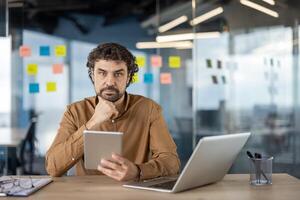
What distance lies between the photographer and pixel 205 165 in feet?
5.75

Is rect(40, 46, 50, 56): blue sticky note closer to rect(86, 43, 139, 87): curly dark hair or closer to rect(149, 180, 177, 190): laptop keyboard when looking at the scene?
rect(86, 43, 139, 87): curly dark hair

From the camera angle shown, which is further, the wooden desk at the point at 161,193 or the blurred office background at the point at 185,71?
the blurred office background at the point at 185,71

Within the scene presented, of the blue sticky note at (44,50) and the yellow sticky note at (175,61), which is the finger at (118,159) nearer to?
the yellow sticky note at (175,61)

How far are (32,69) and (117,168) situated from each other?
352 centimetres

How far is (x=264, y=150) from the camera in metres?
5.14

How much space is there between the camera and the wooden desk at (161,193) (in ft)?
5.46

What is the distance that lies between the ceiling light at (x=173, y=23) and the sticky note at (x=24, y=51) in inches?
56.3

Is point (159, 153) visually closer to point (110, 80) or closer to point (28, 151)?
point (110, 80)

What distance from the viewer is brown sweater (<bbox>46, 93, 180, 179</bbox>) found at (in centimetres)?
212

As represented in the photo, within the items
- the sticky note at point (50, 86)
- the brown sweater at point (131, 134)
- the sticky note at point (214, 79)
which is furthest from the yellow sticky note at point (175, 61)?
the brown sweater at point (131, 134)

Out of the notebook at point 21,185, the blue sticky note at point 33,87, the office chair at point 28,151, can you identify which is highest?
the blue sticky note at point 33,87

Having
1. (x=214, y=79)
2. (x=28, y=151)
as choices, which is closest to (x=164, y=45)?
(x=214, y=79)

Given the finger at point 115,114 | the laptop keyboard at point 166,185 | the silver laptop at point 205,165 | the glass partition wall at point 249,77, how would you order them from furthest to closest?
1. the glass partition wall at point 249,77
2. the finger at point 115,114
3. the laptop keyboard at point 166,185
4. the silver laptop at point 205,165

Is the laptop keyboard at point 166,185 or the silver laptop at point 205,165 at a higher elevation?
the silver laptop at point 205,165
